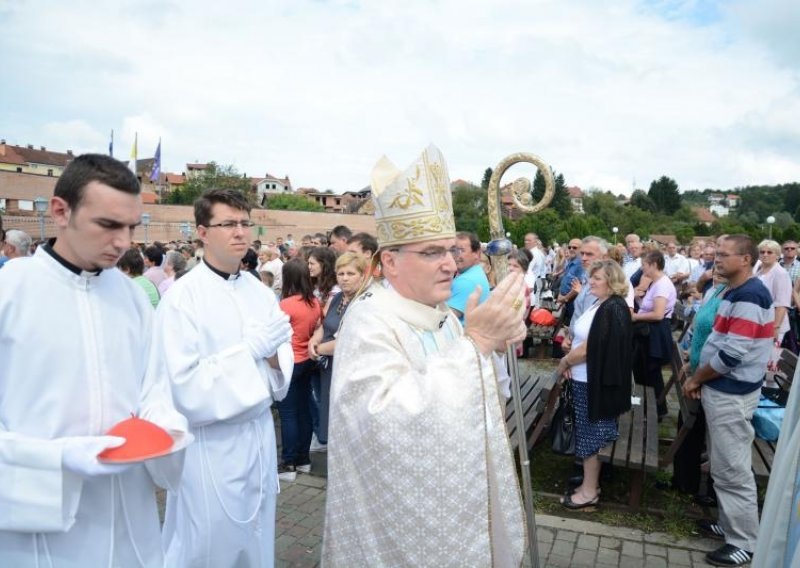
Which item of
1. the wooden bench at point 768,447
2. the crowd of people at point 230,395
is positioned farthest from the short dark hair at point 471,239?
the wooden bench at point 768,447

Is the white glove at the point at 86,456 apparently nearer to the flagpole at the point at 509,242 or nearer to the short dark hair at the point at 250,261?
the flagpole at the point at 509,242

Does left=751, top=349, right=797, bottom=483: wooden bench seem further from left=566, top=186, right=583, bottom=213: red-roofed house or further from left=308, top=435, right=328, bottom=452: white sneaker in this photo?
left=566, top=186, right=583, bottom=213: red-roofed house

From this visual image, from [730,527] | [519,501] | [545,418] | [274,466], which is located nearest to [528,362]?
[545,418]

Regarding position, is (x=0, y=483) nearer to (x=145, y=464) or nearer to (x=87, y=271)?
(x=145, y=464)

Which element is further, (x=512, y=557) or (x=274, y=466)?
(x=274, y=466)

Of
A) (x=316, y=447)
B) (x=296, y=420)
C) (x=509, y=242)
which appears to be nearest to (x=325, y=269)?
(x=296, y=420)

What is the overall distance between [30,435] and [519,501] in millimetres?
1847

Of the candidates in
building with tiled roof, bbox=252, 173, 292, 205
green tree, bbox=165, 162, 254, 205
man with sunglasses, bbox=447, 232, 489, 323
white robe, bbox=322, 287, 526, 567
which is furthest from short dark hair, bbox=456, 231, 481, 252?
building with tiled roof, bbox=252, 173, 292, 205

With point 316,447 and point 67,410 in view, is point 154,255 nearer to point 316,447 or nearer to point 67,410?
point 316,447

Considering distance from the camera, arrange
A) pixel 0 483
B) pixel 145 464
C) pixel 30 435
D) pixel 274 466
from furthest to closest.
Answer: pixel 274 466, pixel 145 464, pixel 30 435, pixel 0 483

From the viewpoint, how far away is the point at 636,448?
4418mm

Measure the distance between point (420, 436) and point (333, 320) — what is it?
319cm

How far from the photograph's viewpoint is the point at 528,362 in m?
9.41

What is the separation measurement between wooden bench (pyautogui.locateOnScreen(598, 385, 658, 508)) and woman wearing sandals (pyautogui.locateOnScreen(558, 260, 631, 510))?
134mm
